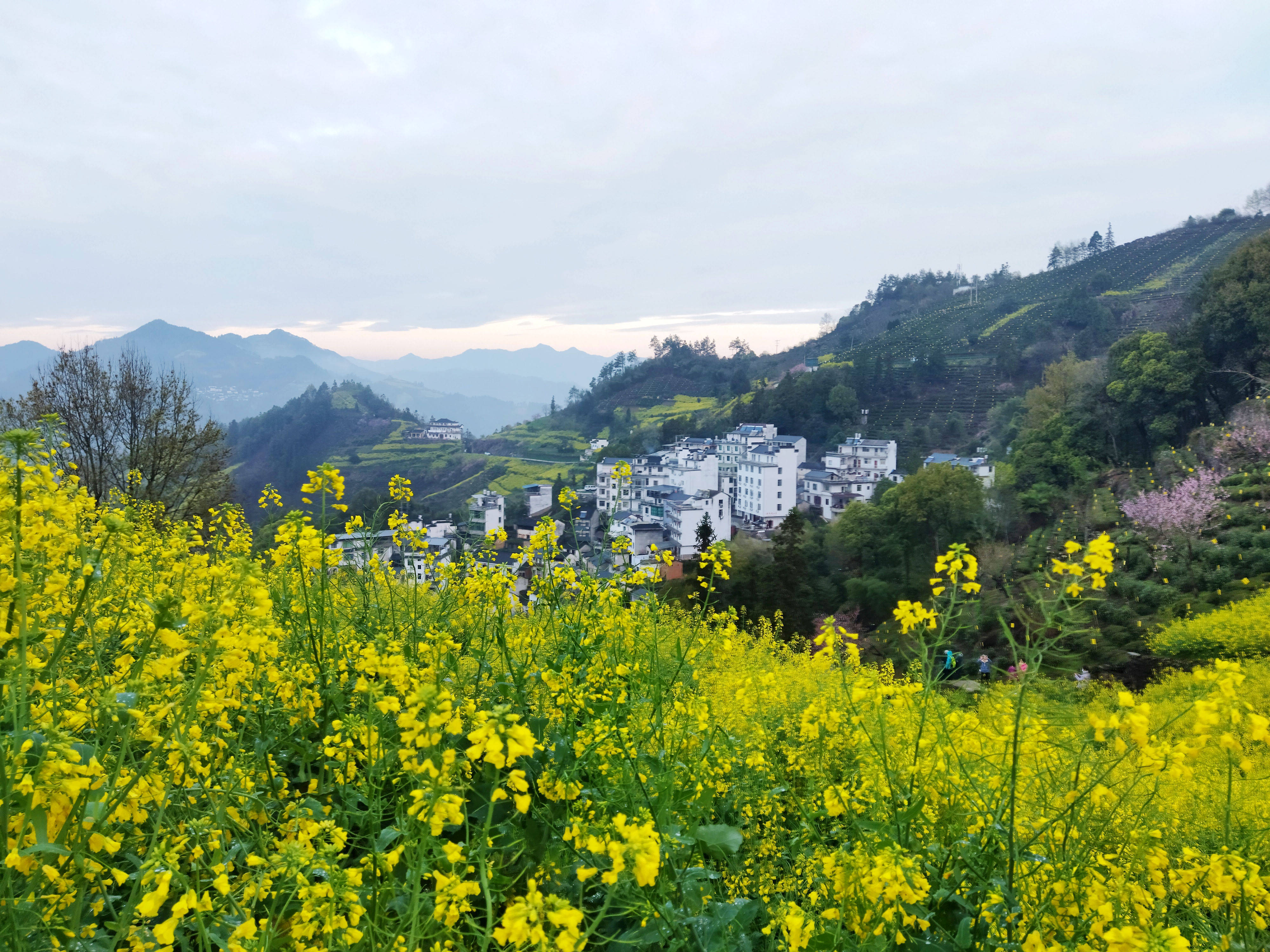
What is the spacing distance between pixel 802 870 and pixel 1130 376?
36885mm

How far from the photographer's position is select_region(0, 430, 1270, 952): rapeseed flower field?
151 cm

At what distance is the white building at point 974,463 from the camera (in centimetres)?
3753

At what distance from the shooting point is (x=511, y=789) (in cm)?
285

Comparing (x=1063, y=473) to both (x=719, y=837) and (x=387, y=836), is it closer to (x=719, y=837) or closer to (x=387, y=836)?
(x=719, y=837)

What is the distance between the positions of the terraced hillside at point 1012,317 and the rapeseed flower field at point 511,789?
56.8 m

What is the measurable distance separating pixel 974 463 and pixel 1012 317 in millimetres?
40926

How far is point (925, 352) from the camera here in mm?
69875

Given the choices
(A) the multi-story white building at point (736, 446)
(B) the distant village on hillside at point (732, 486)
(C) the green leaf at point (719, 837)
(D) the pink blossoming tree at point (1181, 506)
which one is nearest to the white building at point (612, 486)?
(B) the distant village on hillside at point (732, 486)

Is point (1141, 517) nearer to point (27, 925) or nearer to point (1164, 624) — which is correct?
point (1164, 624)

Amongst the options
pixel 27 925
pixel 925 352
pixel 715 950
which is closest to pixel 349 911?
pixel 27 925

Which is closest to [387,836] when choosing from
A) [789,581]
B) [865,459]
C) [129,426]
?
[129,426]

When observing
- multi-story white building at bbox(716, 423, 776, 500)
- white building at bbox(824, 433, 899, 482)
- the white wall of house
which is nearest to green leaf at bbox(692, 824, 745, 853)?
the white wall of house

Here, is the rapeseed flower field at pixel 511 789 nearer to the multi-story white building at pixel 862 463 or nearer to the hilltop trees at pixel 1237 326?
the hilltop trees at pixel 1237 326

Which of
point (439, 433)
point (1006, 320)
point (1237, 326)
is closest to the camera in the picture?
point (1237, 326)
